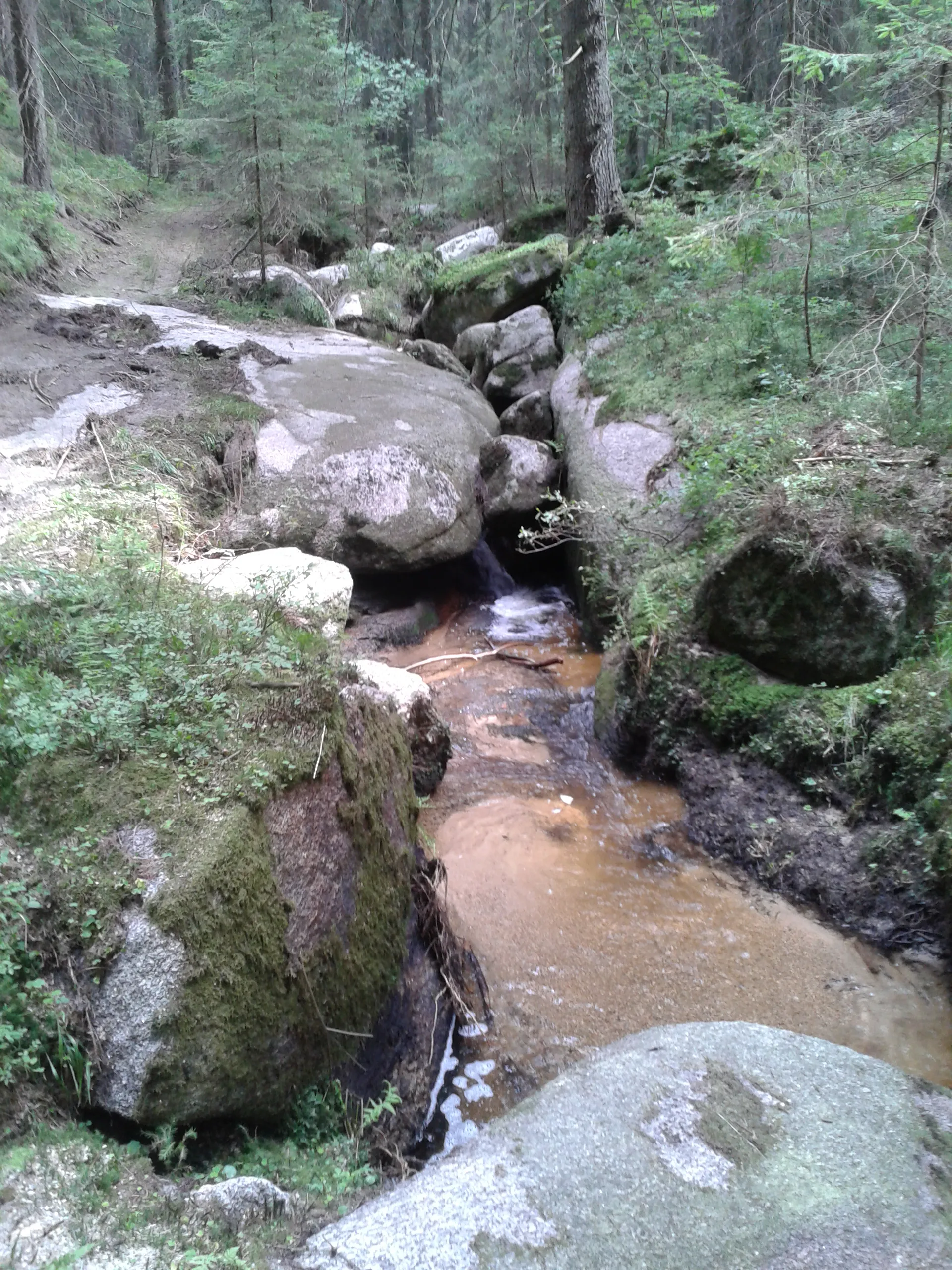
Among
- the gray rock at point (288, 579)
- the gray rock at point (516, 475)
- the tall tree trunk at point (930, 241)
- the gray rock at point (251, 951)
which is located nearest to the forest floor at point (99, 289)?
the gray rock at point (288, 579)

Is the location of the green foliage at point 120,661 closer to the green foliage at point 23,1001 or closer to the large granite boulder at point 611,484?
the green foliage at point 23,1001

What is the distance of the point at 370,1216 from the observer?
224 cm

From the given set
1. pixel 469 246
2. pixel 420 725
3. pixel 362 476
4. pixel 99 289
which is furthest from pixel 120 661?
pixel 469 246

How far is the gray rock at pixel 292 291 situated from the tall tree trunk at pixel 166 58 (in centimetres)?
1163

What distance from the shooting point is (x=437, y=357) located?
11.5m

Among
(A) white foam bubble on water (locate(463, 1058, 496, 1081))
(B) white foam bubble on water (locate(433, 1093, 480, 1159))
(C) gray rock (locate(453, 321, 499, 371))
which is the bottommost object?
(A) white foam bubble on water (locate(463, 1058, 496, 1081))

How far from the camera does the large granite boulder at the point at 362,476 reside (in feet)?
24.3

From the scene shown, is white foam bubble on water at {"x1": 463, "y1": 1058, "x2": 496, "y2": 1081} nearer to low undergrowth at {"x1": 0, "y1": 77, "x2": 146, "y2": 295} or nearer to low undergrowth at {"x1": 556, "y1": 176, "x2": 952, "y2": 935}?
low undergrowth at {"x1": 556, "y1": 176, "x2": 952, "y2": 935}

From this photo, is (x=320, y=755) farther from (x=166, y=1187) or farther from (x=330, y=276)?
(x=330, y=276)

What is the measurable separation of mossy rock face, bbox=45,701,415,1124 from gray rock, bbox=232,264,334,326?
34.9 feet

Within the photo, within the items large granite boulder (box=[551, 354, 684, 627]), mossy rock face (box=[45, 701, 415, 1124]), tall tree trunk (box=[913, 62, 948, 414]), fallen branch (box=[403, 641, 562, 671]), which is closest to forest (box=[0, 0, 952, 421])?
tall tree trunk (box=[913, 62, 948, 414])

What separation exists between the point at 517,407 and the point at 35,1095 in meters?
8.78

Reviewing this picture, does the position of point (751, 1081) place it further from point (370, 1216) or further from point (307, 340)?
point (307, 340)

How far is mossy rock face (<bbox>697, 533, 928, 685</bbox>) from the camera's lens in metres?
4.95
